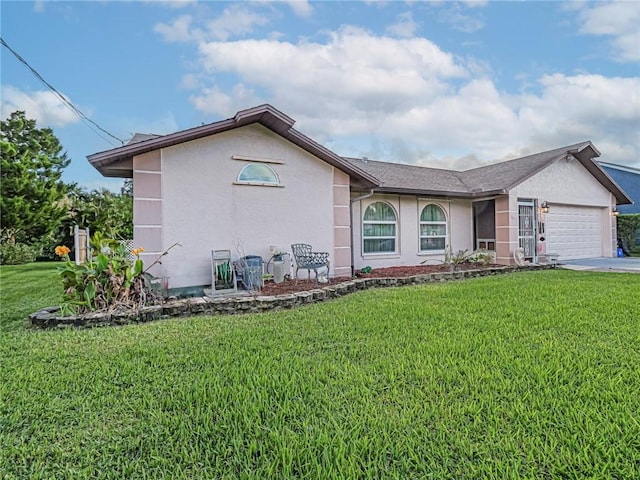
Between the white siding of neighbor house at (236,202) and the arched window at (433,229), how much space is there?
4949 millimetres

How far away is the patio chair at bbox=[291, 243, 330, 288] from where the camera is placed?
9.20 m

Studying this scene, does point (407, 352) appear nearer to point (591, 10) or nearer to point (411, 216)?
point (411, 216)

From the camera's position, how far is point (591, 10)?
1173 cm

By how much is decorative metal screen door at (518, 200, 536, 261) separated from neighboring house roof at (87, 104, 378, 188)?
8.11m

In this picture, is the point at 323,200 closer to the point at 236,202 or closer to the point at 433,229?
the point at 236,202

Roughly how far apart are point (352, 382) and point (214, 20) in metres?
12.7

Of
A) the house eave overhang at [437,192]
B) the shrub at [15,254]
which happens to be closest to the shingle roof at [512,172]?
the house eave overhang at [437,192]

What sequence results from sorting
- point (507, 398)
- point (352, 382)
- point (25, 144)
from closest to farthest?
point (507, 398) < point (352, 382) < point (25, 144)

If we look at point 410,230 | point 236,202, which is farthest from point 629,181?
point 236,202

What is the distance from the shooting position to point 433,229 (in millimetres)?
14586

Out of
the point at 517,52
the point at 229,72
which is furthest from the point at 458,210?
the point at 229,72

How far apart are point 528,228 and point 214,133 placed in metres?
13.0

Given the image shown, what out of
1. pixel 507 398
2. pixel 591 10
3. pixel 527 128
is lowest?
pixel 507 398

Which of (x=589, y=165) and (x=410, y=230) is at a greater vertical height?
(x=589, y=165)
